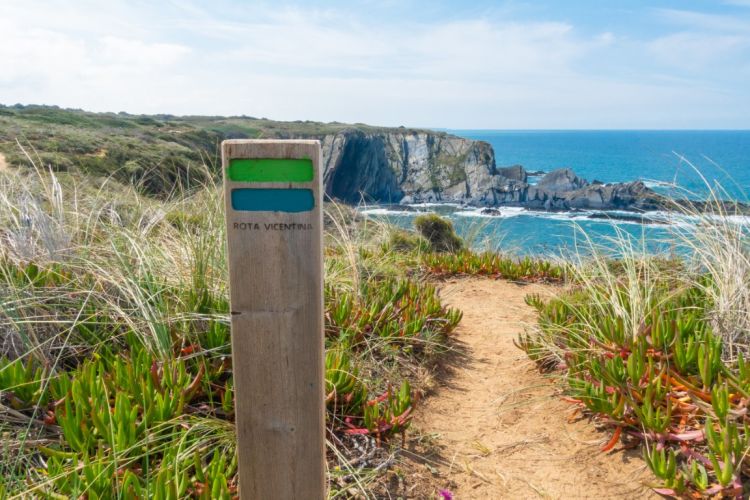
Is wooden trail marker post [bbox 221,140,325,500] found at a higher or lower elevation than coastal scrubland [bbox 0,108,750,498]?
higher

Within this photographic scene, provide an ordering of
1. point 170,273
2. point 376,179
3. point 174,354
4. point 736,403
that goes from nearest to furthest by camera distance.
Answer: point 736,403
point 174,354
point 170,273
point 376,179

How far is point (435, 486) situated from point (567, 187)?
64.1 metres

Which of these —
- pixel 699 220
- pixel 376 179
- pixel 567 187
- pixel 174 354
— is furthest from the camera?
pixel 376 179

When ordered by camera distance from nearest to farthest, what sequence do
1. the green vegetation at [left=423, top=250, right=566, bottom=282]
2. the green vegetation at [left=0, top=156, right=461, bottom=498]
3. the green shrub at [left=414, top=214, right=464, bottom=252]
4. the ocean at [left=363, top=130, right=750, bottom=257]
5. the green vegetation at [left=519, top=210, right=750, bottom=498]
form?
the green vegetation at [left=0, top=156, right=461, bottom=498]
the green vegetation at [left=519, top=210, right=750, bottom=498]
the ocean at [left=363, top=130, right=750, bottom=257]
the green vegetation at [left=423, top=250, right=566, bottom=282]
the green shrub at [left=414, top=214, right=464, bottom=252]

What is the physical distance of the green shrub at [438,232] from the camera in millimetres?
11017

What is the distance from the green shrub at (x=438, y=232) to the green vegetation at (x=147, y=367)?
6.15 meters

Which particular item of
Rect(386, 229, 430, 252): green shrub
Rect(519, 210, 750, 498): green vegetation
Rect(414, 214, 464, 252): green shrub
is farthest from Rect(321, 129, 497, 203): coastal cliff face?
Rect(519, 210, 750, 498): green vegetation

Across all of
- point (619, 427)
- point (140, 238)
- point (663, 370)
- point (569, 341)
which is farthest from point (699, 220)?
point (140, 238)

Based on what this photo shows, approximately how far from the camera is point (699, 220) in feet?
13.3

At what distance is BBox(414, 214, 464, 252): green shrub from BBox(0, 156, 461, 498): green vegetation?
6.15 metres

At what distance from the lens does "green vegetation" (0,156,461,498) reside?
2.24 meters

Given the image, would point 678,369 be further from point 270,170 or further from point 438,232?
point 438,232

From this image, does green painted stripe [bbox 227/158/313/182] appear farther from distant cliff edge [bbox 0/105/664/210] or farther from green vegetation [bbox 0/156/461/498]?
distant cliff edge [bbox 0/105/664/210]

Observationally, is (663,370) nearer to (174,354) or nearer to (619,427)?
(619,427)
